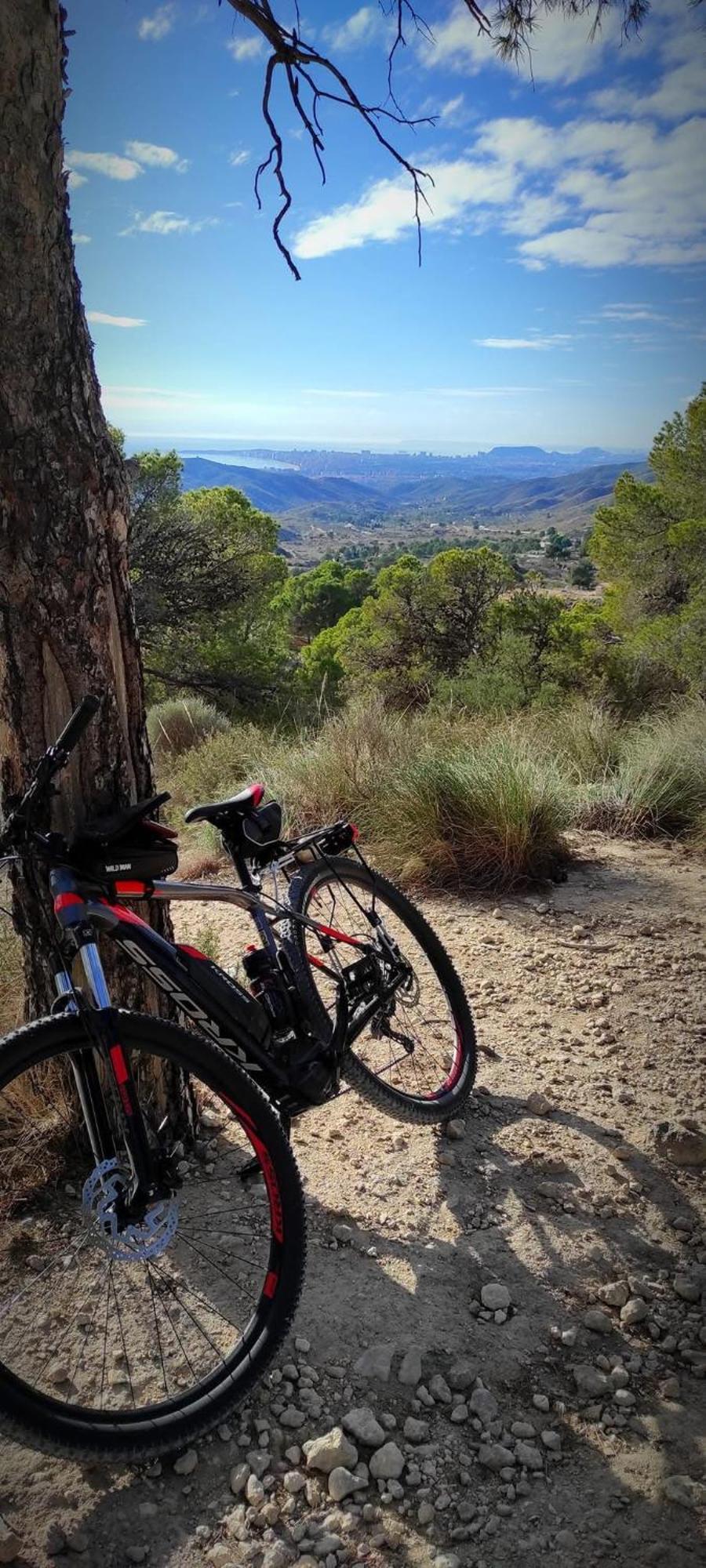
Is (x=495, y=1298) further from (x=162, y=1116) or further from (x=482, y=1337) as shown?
(x=162, y=1116)

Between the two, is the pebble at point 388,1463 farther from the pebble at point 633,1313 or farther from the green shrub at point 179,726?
the green shrub at point 179,726

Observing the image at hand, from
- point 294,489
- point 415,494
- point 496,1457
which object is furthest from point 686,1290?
point 415,494

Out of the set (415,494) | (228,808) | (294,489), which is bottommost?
(228,808)

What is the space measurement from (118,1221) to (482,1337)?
0.94 metres

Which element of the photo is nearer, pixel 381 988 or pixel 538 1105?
pixel 381 988

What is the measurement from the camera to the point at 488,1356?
191 cm

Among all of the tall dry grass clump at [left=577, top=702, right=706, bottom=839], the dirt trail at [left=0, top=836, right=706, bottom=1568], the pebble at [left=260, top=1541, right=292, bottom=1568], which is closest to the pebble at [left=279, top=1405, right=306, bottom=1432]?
the dirt trail at [left=0, top=836, right=706, bottom=1568]

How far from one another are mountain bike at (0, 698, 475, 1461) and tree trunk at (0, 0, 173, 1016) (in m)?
0.22

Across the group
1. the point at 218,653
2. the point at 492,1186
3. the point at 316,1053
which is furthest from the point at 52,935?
the point at 218,653

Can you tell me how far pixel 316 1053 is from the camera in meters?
2.12

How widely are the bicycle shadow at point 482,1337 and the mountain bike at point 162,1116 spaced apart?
136 millimetres

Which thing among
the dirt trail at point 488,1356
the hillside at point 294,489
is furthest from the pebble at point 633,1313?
the hillside at point 294,489

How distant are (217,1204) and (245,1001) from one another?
761 mm

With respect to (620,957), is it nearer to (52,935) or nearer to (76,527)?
(52,935)
